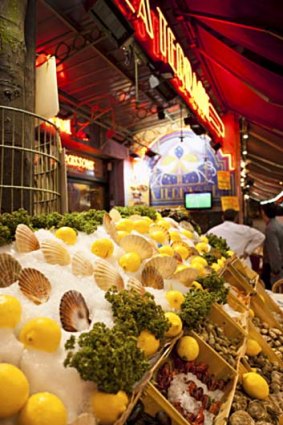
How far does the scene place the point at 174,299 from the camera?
163 centimetres

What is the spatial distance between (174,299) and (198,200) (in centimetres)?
1001

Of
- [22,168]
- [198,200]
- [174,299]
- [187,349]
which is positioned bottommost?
[187,349]

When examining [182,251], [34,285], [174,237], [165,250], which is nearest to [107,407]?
[34,285]

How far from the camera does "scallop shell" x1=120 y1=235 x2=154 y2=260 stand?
179cm

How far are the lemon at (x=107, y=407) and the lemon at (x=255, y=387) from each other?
111 centimetres

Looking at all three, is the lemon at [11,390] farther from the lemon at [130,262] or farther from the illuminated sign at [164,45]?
the illuminated sign at [164,45]

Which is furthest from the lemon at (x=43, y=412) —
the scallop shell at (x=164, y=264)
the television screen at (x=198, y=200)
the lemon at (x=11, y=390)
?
the television screen at (x=198, y=200)

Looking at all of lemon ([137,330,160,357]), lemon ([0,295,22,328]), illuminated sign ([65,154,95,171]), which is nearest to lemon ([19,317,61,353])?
lemon ([0,295,22,328])

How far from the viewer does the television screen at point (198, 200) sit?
11336 mm

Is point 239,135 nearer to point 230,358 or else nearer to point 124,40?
point 124,40

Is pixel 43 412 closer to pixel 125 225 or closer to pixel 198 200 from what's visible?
pixel 125 225

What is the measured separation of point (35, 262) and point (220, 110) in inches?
448

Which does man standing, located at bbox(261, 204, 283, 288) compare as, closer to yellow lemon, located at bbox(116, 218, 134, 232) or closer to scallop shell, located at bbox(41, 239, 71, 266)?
yellow lemon, located at bbox(116, 218, 134, 232)

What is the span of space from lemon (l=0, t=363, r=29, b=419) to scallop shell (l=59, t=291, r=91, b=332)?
230 millimetres
